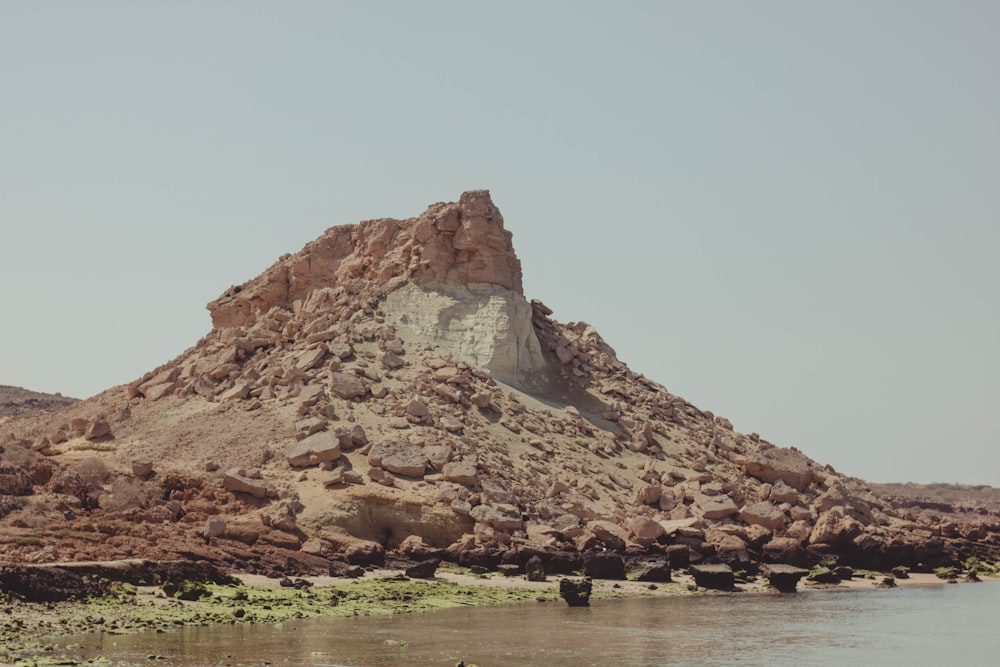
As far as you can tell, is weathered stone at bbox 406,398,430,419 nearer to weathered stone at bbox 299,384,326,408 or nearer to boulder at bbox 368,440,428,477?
boulder at bbox 368,440,428,477

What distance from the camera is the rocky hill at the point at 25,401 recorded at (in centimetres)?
9731

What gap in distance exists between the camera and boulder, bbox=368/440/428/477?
40062mm

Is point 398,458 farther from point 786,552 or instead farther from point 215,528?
point 786,552

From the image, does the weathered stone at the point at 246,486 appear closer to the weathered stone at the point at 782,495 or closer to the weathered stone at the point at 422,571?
the weathered stone at the point at 422,571

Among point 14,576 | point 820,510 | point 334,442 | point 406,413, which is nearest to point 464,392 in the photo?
point 406,413

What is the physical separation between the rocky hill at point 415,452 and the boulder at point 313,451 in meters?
0.06

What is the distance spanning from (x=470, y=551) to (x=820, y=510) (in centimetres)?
1608

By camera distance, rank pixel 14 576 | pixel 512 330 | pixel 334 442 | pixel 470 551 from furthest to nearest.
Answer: pixel 512 330
pixel 334 442
pixel 470 551
pixel 14 576

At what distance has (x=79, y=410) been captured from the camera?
53.0 meters

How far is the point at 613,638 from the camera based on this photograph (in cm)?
2605

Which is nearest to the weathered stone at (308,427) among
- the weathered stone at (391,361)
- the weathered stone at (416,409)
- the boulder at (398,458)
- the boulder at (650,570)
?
the boulder at (398,458)

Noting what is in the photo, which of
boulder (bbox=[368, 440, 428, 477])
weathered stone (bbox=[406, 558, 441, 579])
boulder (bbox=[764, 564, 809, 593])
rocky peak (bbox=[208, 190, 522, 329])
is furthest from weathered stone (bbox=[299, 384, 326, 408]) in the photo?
boulder (bbox=[764, 564, 809, 593])

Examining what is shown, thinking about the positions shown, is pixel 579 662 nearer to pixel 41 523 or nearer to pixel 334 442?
pixel 41 523

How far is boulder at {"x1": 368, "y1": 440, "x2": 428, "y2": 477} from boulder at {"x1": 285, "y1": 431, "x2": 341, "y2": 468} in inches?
46.8
